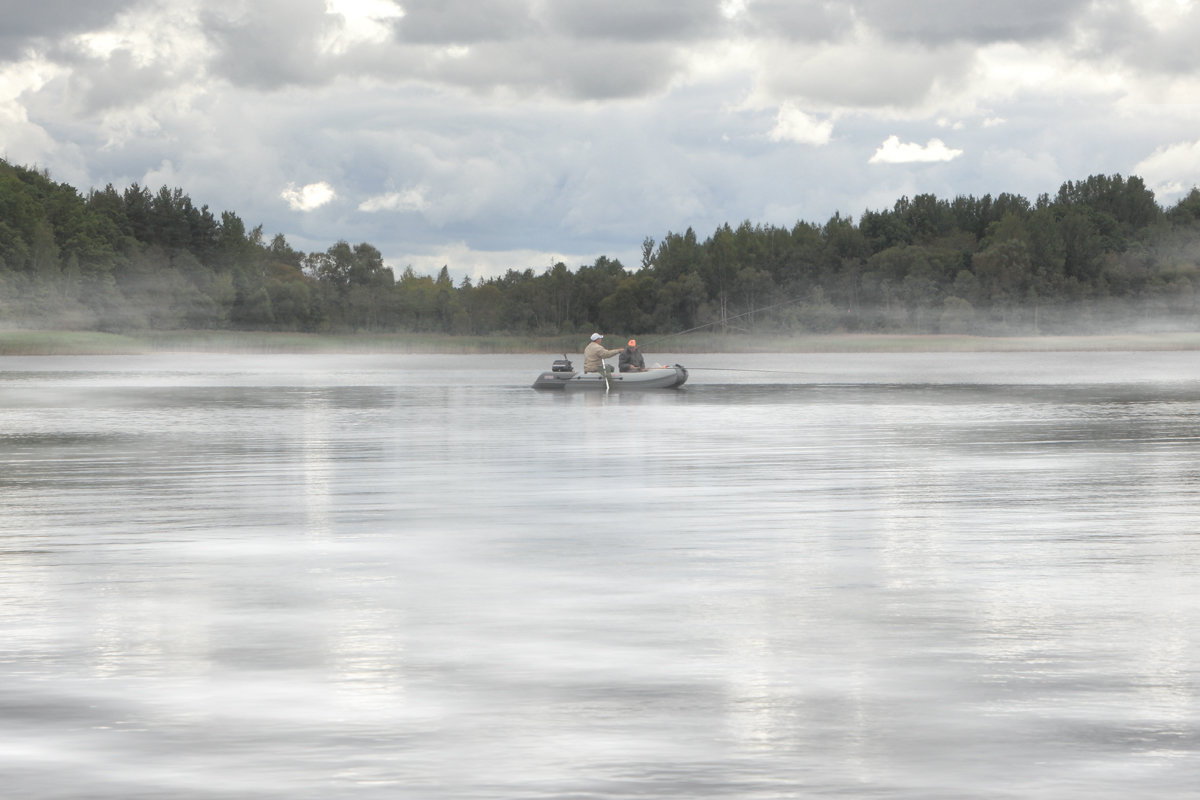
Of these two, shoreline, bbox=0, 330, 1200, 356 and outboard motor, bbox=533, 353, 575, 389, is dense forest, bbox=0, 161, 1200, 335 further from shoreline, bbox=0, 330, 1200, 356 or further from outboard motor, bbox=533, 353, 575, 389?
outboard motor, bbox=533, 353, 575, 389

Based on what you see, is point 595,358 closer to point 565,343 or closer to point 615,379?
point 615,379

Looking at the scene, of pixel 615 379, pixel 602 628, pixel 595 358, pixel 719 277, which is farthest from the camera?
pixel 719 277

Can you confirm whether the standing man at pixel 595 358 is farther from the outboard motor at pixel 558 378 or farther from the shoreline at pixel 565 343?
the shoreline at pixel 565 343

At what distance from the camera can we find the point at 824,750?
619 cm

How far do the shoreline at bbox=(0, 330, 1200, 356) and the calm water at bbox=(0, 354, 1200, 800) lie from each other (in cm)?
10129

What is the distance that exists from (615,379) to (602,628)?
33960 mm

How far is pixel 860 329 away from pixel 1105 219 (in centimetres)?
3321

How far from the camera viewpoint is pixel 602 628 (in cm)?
879

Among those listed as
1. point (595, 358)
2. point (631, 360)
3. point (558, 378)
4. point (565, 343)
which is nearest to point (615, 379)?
point (595, 358)

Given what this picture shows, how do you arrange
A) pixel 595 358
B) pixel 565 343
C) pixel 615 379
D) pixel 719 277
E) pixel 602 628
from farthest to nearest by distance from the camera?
pixel 719 277 < pixel 565 343 < pixel 595 358 < pixel 615 379 < pixel 602 628

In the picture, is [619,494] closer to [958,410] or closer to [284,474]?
[284,474]

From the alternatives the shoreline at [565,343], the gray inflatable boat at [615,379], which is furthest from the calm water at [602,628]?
the shoreline at [565,343]

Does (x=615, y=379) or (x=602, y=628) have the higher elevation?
(x=615, y=379)

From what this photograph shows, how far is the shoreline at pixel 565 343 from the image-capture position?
12162 cm
